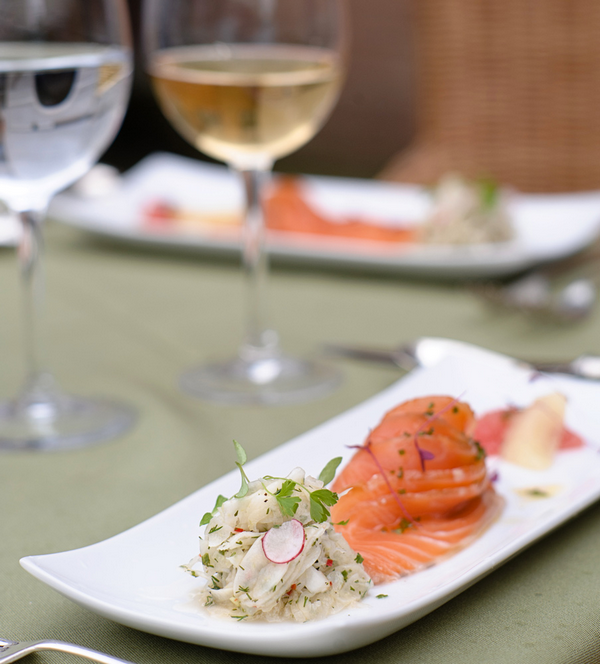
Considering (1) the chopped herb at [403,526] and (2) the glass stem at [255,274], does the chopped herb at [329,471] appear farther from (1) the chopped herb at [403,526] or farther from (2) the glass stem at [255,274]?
(2) the glass stem at [255,274]

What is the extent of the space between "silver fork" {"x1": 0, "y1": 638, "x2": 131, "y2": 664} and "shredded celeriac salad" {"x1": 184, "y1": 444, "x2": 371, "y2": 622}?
0.08m

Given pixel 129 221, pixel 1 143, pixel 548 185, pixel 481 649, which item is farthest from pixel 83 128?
pixel 548 185

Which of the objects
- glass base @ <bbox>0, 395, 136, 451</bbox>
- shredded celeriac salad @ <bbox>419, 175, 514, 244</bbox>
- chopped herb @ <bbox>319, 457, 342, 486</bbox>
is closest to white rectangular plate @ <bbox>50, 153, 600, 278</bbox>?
shredded celeriac salad @ <bbox>419, 175, 514, 244</bbox>

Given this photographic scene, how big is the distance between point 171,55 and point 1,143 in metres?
0.30

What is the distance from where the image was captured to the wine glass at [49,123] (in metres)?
0.92

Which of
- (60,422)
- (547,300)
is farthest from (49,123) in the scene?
(547,300)

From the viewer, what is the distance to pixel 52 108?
3.08 feet

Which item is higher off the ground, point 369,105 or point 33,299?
point 33,299

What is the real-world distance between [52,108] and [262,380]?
429 millimetres

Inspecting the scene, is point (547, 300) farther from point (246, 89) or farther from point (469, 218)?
point (246, 89)

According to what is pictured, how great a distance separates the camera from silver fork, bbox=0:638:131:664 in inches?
20.1

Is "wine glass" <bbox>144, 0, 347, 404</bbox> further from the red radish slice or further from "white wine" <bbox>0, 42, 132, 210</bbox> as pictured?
the red radish slice

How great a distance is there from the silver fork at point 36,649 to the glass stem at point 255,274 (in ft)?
2.30

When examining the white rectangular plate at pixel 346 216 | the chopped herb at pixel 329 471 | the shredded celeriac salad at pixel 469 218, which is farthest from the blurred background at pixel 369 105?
the chopped herb at pixel 329 471
